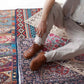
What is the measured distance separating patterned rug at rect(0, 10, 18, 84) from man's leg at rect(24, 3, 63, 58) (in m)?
Result: 0.16

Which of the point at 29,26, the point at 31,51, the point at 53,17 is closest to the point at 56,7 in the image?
the point at 53,17

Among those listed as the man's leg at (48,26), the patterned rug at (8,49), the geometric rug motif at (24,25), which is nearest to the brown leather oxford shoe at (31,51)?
the man's leg at (48,26)

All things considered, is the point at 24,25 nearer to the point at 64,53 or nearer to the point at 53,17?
the point at 53,17

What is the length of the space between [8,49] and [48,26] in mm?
514

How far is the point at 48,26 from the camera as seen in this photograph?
1689mm

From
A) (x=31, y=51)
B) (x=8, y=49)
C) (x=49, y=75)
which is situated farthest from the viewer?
(x=8, y=49)

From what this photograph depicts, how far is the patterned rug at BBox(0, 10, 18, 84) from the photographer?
64.2 inches

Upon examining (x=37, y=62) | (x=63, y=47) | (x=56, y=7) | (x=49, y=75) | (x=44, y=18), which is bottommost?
(x=49, y=75)

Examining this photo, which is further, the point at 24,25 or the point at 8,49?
the point at 24,25

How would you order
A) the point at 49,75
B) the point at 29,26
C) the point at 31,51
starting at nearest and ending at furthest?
the point at 49,75 < the point at 31,51 < the point at 29,26

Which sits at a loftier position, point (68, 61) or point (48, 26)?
point (48, 26)

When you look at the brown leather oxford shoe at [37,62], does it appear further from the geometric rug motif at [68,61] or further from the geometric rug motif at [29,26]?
the geometric rug motif at [29,26]

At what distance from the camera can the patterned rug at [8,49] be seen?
1632 millimetres

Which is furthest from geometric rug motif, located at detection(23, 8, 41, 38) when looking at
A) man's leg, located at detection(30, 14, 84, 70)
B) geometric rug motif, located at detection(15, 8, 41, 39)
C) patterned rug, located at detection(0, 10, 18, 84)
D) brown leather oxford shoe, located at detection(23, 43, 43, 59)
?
man's leg, located at detection(30, 14, 84, 70)
